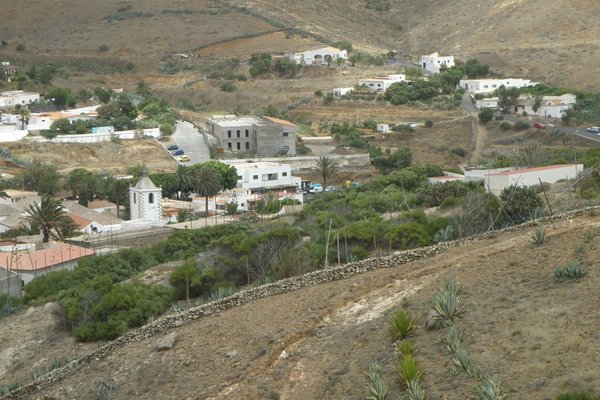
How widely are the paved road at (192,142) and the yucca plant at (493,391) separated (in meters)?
41.5

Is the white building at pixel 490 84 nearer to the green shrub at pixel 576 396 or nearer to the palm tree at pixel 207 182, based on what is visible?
the palm tree at pixel 207 182

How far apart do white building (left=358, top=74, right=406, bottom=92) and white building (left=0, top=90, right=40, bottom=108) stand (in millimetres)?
19406

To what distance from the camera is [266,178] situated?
46281 mm

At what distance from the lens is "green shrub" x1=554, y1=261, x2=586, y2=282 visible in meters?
13.2

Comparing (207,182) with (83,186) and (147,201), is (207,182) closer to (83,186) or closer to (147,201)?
(83,186)

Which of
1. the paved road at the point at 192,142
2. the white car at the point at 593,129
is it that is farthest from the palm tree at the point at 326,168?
the white car at the point at 593,129

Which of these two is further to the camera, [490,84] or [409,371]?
[490,84]

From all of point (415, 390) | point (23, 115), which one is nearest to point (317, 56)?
point (23, 115)

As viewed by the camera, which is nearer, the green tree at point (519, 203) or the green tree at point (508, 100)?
the green tree at point (519, 203)

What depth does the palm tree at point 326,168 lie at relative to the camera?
4394 centimetres

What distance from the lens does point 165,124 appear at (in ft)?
186

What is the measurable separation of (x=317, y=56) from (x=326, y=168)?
3078 centimetres

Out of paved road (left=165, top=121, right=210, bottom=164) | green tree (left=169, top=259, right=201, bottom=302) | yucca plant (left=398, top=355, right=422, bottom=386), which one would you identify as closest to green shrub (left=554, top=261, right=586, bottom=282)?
yucca plant (left=398, top=355, right=422, bottom=386)

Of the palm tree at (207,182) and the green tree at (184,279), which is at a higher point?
the palm tree at (207,182)
